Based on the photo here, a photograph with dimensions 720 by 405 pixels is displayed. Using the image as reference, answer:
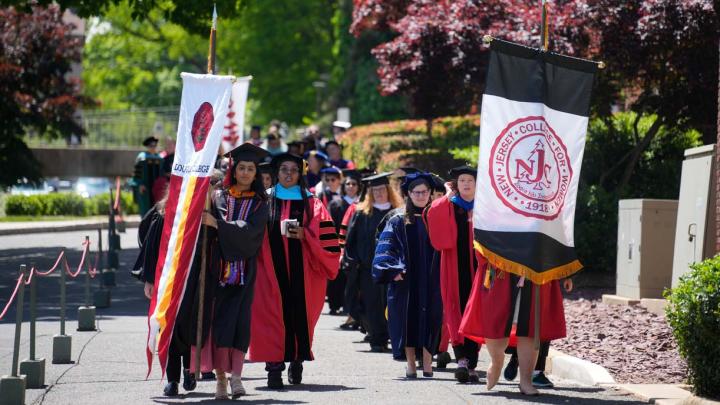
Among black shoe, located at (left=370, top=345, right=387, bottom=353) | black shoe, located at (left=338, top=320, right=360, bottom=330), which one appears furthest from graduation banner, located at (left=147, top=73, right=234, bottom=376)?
black shoe, located at (left=338, top=320, right=360, bottom=330)

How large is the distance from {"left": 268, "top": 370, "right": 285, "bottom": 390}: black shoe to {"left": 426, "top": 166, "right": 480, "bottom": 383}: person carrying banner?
1.59m

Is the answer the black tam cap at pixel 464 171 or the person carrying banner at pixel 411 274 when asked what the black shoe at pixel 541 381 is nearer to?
the person carrying banner at pixel 411 274

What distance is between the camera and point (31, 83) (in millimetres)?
32625

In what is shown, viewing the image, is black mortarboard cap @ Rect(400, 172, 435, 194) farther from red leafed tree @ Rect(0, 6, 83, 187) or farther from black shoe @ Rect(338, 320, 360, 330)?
red leafed tree @ Rect(0, 6, 83, 187)

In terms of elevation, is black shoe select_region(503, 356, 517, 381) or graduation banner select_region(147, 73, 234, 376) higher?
graduation banner select_region(147, 73, 234, 376)

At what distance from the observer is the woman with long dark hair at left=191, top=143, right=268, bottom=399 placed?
33.6ft

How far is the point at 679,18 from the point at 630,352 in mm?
6438

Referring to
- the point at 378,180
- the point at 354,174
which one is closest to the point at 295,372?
the point at 378,180

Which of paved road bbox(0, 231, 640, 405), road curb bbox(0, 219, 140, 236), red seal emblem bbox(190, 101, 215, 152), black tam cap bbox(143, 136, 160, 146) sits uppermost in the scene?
black tam cap bbox(143, 136, 160, 146)

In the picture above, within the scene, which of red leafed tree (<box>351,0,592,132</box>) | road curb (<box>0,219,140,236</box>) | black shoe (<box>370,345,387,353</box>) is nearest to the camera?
black shoe (<box>370,345,387,353</box>)

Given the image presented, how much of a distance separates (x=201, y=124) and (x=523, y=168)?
2.47m

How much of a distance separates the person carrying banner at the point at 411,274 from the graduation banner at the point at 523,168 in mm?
1850

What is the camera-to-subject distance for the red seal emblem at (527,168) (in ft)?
34.2

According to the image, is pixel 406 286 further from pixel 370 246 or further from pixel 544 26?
pixel 544 26
